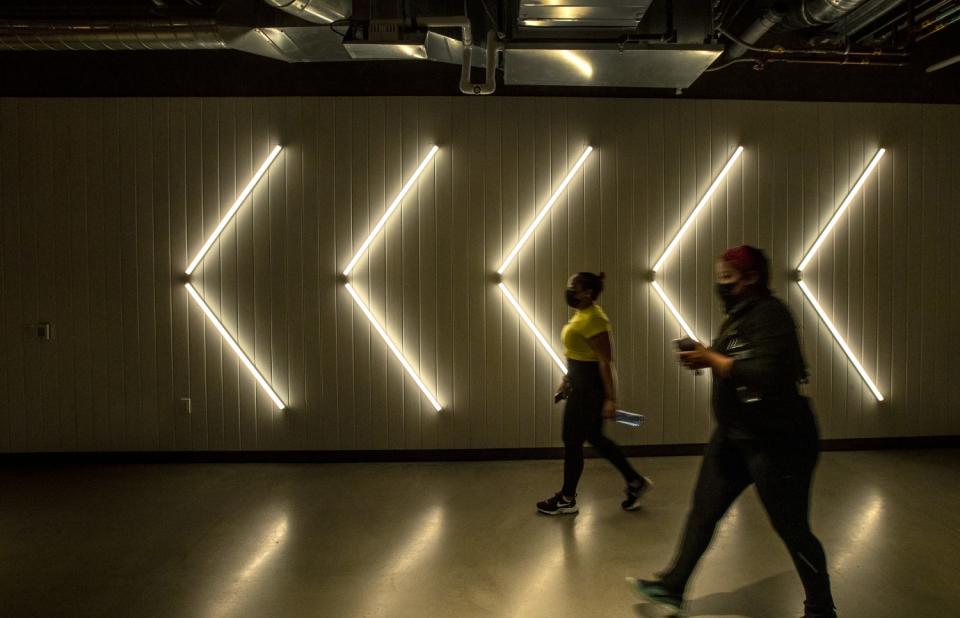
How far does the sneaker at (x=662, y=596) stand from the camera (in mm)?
2074

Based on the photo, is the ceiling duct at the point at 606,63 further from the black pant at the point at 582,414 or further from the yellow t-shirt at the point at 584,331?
the black pant at the point at 582,414

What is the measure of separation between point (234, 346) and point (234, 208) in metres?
0.99

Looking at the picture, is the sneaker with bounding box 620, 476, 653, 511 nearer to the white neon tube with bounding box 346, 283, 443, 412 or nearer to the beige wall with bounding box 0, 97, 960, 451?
the beige wall with bounding box 0, 97, 960, 451

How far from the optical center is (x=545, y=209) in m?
3.88

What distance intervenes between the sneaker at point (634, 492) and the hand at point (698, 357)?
1.32 meters

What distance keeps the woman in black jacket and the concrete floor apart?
18.3 inches

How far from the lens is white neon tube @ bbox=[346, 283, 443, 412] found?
387 cm

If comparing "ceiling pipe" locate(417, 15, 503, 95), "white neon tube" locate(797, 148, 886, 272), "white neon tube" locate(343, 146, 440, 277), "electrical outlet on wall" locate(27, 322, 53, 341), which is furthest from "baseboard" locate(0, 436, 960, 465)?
"ceiling pipe" locate(417, 15, 503, 95)

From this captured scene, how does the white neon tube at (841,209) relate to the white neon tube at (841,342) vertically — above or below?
above

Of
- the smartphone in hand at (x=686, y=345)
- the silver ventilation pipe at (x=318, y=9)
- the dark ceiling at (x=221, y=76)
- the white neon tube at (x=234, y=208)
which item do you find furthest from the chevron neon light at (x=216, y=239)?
the smartphone in hand at (x=686, y=345)

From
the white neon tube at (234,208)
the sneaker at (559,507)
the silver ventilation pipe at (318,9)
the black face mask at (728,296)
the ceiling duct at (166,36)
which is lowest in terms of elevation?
the sneaker at (559,507)

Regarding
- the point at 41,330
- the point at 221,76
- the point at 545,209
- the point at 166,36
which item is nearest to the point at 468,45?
the point at 545,209

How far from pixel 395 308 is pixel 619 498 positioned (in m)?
1.96

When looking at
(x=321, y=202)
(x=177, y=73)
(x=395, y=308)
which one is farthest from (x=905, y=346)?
(x=177, y=73)
